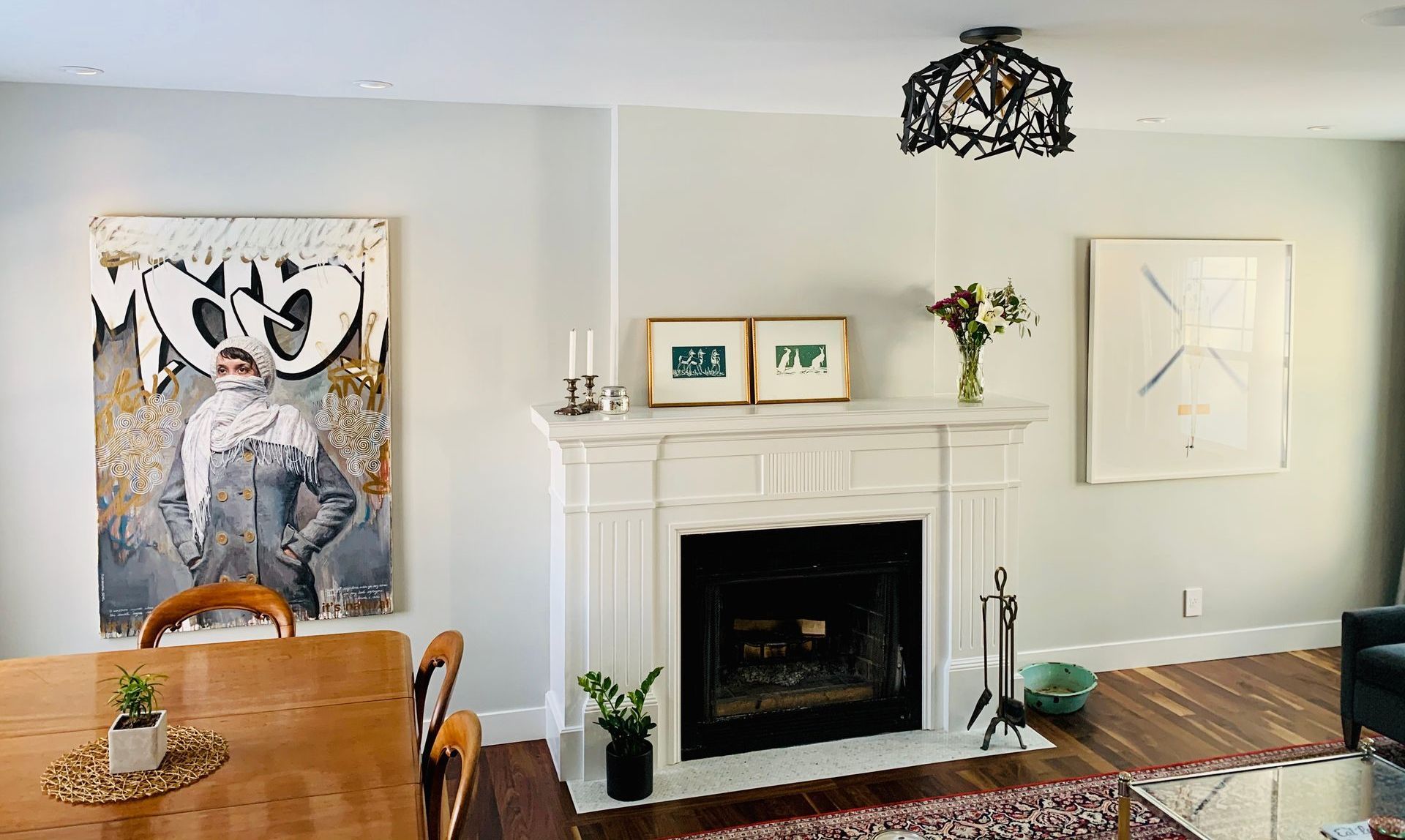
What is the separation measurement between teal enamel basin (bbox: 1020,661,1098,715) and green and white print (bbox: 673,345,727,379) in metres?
1.79

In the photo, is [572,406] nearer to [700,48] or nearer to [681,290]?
[681,290]

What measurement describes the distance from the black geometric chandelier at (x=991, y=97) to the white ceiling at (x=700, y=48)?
8 centimetres

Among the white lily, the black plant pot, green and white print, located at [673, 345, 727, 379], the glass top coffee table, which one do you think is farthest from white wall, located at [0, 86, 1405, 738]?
the glass top coffee table

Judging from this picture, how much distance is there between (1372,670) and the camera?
3.68m

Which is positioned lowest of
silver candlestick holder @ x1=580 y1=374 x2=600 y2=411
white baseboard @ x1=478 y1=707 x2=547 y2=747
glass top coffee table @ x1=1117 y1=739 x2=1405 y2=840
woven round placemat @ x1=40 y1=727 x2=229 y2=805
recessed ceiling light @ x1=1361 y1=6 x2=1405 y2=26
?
white baseboard @ x1=478 y1=707 x2=547 y2=747

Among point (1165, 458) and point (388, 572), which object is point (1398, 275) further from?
point (388, 572)

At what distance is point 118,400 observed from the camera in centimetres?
352

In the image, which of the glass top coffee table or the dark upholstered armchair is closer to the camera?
the glass top coffee table

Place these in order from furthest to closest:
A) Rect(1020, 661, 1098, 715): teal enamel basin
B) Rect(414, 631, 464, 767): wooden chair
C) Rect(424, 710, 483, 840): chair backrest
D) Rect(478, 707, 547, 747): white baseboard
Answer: Rect(1020, 661, 1098, 715): teal enamel basin → Rect(478, 707, 547, 747): white baseboard → Rect(414, 631, 464, 767): wooden chair → Rect(424, 710, 483, 840): chair backrest

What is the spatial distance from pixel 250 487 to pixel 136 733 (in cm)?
177

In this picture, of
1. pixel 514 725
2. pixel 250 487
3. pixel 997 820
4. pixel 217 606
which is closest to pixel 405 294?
pixel 250 487

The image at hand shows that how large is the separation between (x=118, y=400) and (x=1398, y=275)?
17.6 ft

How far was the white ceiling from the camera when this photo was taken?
2.55 meters

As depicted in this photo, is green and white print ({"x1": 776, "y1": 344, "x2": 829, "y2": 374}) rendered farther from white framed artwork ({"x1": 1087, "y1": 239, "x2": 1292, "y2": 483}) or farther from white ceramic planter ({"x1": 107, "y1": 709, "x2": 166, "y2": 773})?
white ceramic planter ({"x1": 107, "y1": 709, "x2": 166, "y2": 773})
